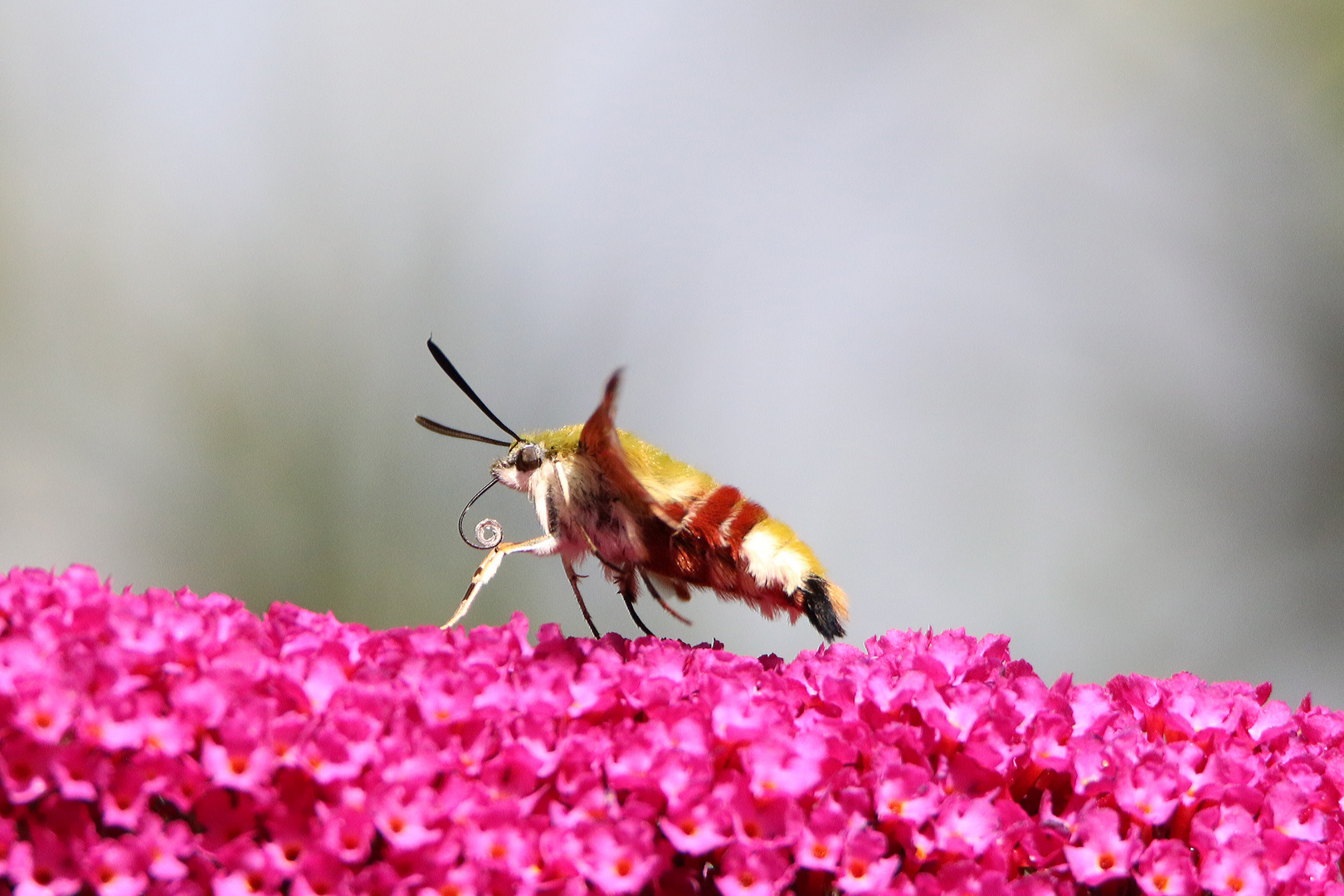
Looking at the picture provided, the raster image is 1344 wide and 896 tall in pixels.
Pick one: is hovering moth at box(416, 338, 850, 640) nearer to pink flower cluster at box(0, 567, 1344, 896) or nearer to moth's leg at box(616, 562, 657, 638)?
moth's leg at box(616, 562, 657, 638)

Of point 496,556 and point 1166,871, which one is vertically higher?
point 496,556

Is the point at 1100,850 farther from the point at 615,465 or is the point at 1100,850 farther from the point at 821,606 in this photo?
the point at 615,465

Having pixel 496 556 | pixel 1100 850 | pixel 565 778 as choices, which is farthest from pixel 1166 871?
pixel 496 556

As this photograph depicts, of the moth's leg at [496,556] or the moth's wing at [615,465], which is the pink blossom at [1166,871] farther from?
the moth's leg at [496,556]

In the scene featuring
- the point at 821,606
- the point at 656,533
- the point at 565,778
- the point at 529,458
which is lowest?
the point at 565,778

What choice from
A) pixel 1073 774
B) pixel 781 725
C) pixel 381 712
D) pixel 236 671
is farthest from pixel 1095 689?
pixel 236 671

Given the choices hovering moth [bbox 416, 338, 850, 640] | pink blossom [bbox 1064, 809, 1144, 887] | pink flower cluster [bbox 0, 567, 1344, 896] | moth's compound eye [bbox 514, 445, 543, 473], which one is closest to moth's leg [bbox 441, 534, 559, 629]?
hovering moth [bbox 416, 338, 850, 640]

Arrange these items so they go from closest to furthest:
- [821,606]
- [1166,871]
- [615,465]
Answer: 1. [1166,871]
2. [615,465]
3. [821,606]

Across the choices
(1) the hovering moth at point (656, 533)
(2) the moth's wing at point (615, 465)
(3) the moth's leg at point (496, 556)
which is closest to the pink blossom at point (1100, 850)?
(1) the hovering moth at point (656, 533)
